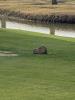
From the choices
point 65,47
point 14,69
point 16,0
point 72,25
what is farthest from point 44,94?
point 16,0

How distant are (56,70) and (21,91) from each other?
358 cm

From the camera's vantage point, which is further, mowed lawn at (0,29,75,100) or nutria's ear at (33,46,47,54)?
nutria's ear at (33,46,47,54)

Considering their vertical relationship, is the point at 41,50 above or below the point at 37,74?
below

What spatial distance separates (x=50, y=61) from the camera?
16688 millimetres

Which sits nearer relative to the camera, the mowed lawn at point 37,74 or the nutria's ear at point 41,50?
the mowed lawn at point 37,74

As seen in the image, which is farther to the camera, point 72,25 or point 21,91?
point 72,25

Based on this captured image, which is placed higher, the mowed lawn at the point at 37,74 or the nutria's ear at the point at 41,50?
the mowed lawn at the point at 37,74

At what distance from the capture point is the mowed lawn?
10.8 m

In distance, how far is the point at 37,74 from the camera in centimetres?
1356

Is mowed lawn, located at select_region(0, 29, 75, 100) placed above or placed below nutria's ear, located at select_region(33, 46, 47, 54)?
above

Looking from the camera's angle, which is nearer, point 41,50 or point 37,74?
point 37,74

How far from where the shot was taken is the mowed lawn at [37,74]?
10820 millimetres

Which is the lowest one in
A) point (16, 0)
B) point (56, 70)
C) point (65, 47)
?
point (16, 0)

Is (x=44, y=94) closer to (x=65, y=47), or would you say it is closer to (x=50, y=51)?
(x=50, y=51)
